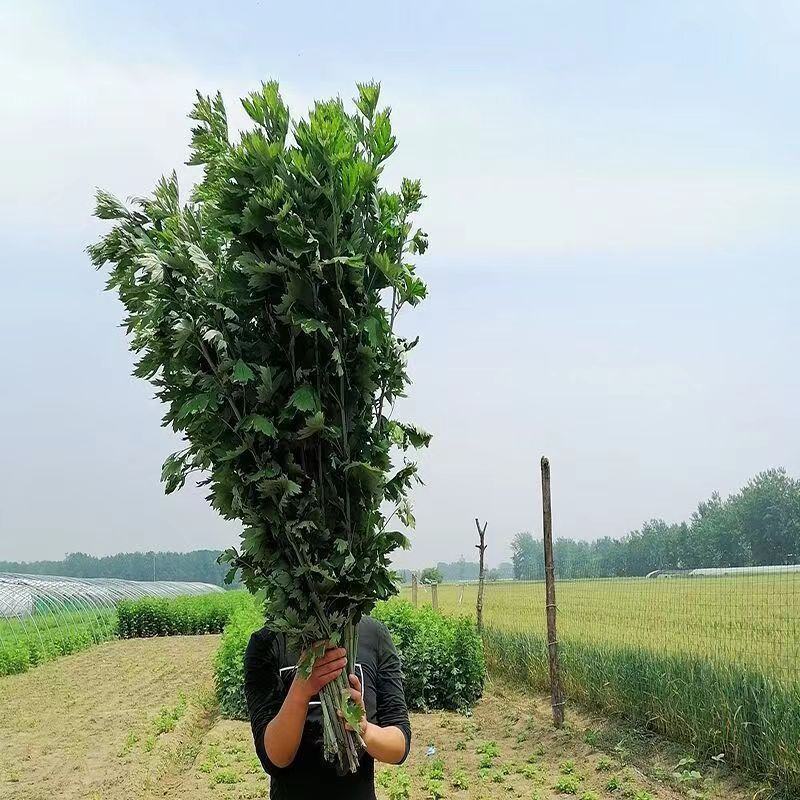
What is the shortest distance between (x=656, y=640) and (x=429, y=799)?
383 cm

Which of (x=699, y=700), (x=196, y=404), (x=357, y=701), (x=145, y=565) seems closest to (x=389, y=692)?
(x=357, y=701)

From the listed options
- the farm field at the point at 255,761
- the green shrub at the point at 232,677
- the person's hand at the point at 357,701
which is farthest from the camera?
the green shrub at the point at 232,677

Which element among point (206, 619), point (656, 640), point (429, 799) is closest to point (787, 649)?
point (656, 640)

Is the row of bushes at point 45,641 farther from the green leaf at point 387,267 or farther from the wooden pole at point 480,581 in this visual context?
the green leaf at point 387,267

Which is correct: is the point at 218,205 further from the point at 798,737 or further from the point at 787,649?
the point at 787,649

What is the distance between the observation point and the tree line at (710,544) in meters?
11.9

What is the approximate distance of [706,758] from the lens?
870cm

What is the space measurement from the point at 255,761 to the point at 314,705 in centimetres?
768

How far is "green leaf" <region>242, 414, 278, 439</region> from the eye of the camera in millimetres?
2738

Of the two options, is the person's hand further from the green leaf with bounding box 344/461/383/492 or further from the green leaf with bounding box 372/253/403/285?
the green leaf with bounding box 372/253/403/285

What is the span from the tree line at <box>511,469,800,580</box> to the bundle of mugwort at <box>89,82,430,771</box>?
860cm

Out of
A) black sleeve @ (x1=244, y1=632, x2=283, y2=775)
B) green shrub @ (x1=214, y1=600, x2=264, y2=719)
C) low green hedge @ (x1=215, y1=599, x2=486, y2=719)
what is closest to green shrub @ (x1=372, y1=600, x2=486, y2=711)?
low green hedge @ (x1=215, y1=599, x2=486, y2=719)

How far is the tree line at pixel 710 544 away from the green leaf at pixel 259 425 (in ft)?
29.2

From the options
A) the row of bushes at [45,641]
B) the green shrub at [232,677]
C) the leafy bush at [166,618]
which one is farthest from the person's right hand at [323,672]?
the leafy bush at [166,618]
